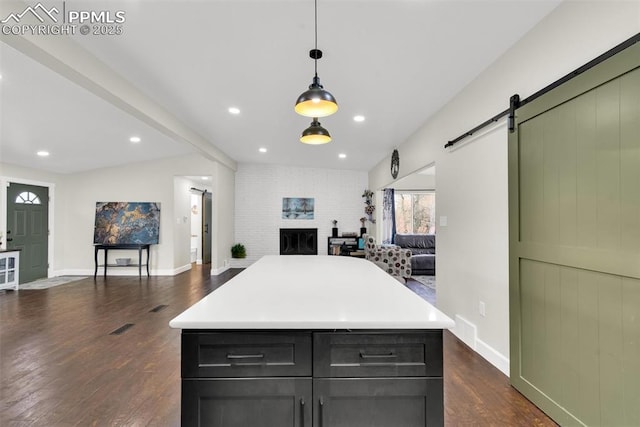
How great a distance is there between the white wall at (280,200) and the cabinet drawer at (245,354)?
7.12 meters

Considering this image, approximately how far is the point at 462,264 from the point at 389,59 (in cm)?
205

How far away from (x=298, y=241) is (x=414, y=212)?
3.48 m

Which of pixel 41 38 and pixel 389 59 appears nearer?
pixel 41 38

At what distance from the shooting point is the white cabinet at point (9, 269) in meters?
5.34

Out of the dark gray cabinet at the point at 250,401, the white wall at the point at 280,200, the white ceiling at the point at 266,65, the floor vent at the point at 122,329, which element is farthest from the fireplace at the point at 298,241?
the dark gray cabinet at the point at 250,401

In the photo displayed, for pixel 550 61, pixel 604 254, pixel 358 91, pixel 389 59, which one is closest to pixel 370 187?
pixel 358 91

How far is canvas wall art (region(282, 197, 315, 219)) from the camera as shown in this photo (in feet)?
27.5

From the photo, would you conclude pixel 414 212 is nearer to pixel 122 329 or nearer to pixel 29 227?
pixel 122 329

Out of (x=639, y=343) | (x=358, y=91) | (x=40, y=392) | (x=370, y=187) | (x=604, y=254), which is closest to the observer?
(x=639, y=343)

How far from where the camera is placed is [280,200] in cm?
836

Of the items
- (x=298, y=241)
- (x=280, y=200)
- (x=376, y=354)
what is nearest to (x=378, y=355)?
(x=376, y=354)

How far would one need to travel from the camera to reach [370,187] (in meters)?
8.26

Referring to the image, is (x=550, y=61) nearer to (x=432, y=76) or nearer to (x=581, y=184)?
(x=581, y=184)

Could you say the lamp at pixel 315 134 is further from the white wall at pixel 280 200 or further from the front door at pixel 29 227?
the front door at pixel 29 227
